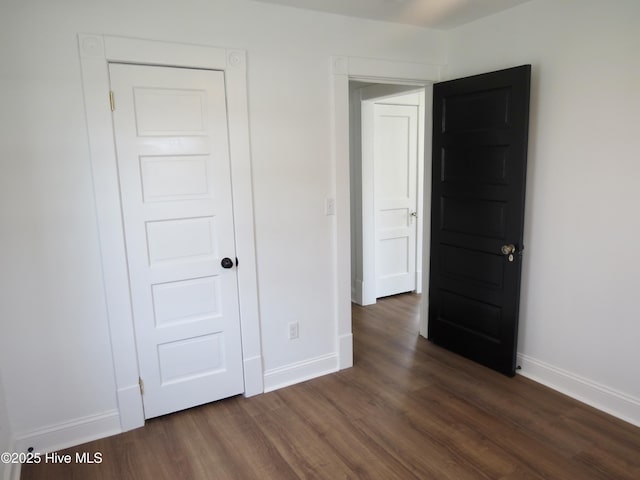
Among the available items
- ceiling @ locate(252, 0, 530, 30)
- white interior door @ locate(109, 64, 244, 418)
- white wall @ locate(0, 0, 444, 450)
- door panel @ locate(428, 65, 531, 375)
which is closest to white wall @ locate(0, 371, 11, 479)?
white wall @ locate(0, 0, 444, 450)

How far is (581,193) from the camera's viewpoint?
2.63m

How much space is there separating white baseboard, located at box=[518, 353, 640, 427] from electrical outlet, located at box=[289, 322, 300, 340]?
1.58 meters

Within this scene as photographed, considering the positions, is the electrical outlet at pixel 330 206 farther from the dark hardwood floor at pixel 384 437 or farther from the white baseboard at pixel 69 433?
the white baseboard at pixel 69 433

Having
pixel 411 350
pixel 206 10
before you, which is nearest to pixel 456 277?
pixel 411 350

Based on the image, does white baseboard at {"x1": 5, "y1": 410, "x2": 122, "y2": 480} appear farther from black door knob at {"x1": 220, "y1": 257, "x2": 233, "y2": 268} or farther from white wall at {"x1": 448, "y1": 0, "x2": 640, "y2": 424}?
white wall at {"x1": 448, "y1": 0, "x2": 640, "y2": 424}

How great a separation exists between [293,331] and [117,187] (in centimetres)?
145

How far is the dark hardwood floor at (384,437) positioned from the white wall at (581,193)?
11.2 inches

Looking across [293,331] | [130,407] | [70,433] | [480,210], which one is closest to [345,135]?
[480,210]

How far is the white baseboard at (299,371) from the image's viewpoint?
118 inches

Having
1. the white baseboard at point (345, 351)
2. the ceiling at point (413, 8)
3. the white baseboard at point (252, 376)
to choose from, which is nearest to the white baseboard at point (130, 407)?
the white baseboard at point (252, 376)

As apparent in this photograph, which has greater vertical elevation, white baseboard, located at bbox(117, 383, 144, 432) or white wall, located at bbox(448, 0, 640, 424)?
white wall, located at bbox(448, 0, 640, 424)

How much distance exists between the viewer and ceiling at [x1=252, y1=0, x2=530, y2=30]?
2.64 meters

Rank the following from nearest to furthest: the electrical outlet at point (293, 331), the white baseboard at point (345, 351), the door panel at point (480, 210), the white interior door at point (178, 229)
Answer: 1. the white interior door at point (178, 229)
2. the door panel at point (480, 210)
3. the electrical outlet at point (293, 331)
4. the white baseboard at point (345, 351)

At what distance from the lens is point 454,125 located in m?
3.19
